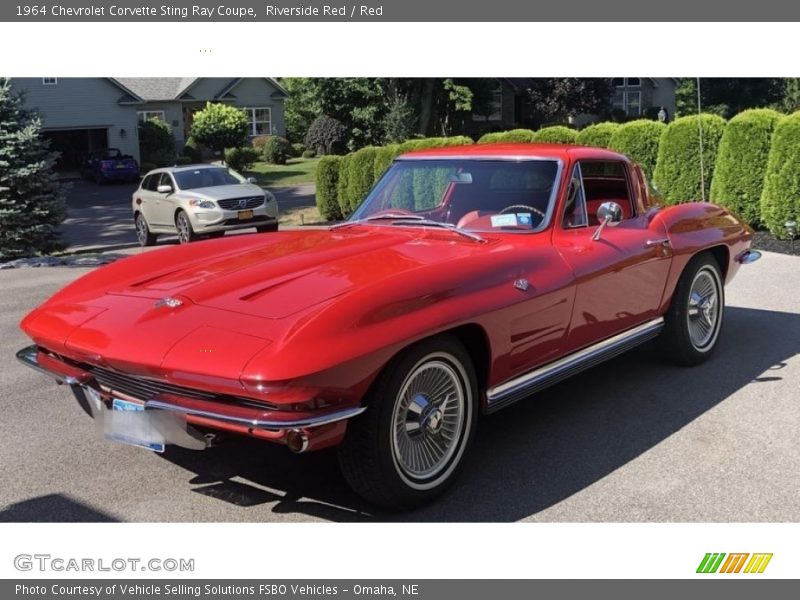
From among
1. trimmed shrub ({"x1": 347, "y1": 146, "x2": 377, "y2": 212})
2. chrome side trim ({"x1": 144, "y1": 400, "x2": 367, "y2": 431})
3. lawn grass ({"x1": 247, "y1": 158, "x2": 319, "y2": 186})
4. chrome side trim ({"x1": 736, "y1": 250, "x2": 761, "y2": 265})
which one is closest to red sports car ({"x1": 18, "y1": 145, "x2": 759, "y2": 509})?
chrome side trim ({"x1": 144, "y1": 400, "x2": 367, "y2": 431})

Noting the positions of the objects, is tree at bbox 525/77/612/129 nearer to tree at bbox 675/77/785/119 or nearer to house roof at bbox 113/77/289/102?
tree at bbox 675/77/785/119

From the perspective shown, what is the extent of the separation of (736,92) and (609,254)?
53452 millimetres

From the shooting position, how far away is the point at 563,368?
14.8 feet

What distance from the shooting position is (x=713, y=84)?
53.2 meters

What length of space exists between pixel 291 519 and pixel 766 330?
4.94 metres

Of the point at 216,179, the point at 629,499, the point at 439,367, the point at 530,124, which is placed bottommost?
the point at 629,499

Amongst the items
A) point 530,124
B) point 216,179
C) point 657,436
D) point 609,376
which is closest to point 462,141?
point 216,179

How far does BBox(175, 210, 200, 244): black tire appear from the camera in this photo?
53.3 feet

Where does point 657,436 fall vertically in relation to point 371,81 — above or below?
below

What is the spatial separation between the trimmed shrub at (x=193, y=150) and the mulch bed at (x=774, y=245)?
3688 cm

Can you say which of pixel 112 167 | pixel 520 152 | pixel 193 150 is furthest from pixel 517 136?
pixel 193 150

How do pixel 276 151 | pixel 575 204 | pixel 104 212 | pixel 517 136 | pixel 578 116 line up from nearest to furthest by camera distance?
pixel 575 204, pixel 517 136, pixel 104 212, pixel 276 151, pixel 578 116

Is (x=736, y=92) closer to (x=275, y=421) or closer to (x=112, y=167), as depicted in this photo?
(x=112, y=167)

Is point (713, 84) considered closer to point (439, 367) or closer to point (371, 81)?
point (371, 81)
